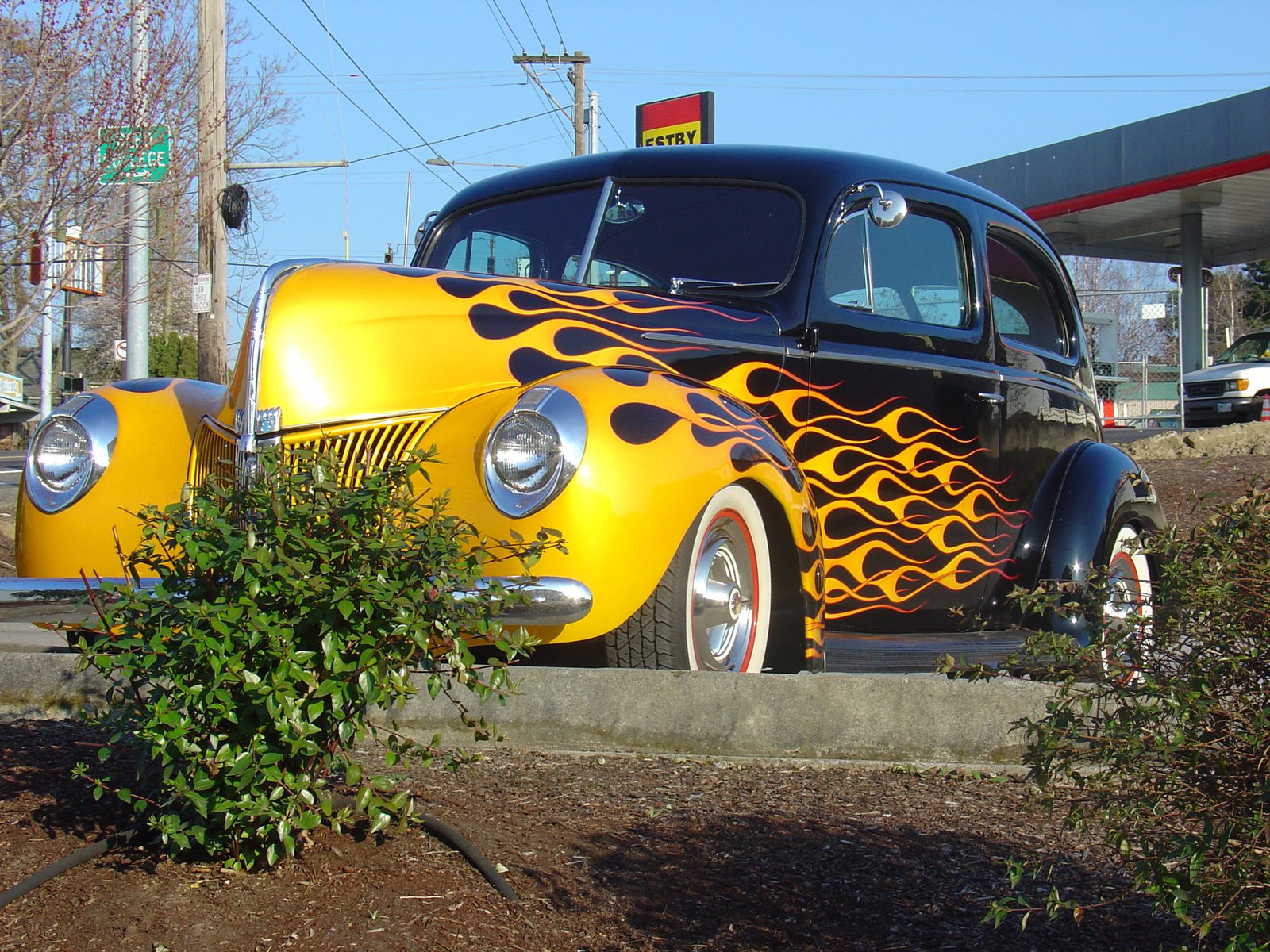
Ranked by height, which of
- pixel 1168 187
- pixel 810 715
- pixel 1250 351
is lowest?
pixel 810 715

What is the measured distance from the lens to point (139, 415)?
4.33m

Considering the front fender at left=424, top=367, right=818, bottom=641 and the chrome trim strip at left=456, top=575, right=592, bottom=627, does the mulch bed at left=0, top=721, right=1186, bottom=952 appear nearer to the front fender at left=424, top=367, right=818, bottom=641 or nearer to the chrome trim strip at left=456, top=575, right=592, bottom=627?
the chrome trim strip at left=456, top=575, right=592, bottom=627

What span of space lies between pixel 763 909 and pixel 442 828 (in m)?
0.66

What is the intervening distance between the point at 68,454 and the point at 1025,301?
4.05 meters

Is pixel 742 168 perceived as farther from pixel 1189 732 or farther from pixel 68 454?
pixel 1189 732

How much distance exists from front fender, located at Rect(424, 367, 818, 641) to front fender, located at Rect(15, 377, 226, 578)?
1260 millimetres

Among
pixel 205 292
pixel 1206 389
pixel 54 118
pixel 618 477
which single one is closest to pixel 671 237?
pixel 618 477

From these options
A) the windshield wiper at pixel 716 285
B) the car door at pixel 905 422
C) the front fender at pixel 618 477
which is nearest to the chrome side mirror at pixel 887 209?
the car door at pixel 905 422

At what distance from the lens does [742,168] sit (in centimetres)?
477

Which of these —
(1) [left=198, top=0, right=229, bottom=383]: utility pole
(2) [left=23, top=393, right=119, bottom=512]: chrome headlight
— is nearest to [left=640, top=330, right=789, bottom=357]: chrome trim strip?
(2) [left=23, top=393, right=119, bottom=512]: chrome headlight

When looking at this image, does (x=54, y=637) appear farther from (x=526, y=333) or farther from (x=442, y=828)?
(x=442, y=828)

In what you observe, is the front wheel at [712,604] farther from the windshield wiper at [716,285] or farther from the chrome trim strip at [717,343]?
the windshield wiper at [716,285]

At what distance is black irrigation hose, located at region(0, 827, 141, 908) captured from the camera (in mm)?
2287

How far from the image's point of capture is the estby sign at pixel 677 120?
68.1 ft
